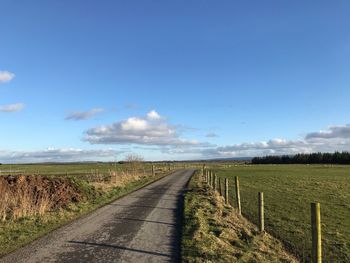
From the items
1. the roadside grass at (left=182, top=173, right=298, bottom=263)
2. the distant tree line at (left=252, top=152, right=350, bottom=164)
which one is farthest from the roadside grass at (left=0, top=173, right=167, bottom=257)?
the distant tree line at (left=252, top=152, right=350, bottom=164)

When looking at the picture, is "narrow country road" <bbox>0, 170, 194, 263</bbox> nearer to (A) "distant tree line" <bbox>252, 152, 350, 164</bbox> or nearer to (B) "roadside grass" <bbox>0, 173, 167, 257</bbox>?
(B) "roadside grass" <bbox>0, 173, 167, 257</bbox>

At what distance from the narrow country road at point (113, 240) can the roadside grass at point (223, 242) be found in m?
0.40

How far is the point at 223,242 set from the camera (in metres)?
11.9

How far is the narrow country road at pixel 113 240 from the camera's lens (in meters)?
9.92

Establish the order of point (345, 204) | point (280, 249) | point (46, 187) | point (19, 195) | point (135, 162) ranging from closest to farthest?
point (280, 249)
point (19, 195)
point (46, 187)
point (345, 204)
point (135, 162)

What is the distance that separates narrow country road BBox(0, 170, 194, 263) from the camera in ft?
32.6

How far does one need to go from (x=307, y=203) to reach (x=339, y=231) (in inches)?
365

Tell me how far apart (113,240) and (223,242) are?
313 cm

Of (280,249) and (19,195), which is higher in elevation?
(19,195)

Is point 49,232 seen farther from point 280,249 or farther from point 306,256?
point 306,256

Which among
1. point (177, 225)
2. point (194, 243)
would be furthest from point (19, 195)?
point (194, 243)

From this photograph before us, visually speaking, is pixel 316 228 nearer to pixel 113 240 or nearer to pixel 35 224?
pixel 113 240

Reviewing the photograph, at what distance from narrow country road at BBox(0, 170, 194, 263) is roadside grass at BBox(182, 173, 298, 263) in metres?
0.40

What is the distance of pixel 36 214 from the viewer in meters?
17.1
